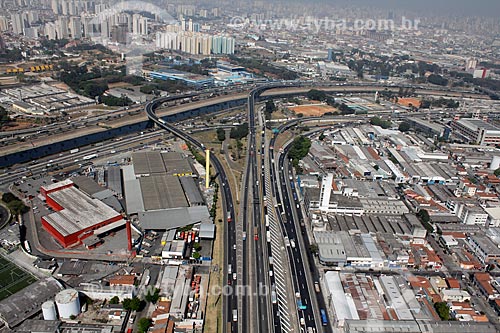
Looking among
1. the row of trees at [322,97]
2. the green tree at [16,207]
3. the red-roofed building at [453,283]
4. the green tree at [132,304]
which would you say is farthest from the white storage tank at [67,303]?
the row of trees at [322,97]

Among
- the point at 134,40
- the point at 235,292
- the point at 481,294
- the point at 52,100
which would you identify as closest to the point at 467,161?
the point at 481,294

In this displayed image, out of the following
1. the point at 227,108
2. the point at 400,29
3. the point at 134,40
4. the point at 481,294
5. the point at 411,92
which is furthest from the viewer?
the point at 400,29

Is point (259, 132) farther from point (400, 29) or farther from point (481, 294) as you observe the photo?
point (400, 29)

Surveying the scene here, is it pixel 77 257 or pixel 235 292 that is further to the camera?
pixel 77 257

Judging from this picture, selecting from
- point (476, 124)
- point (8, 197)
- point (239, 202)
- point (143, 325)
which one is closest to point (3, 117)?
point (8, 197)

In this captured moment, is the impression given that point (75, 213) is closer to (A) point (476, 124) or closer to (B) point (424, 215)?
(B) point (424, 215)

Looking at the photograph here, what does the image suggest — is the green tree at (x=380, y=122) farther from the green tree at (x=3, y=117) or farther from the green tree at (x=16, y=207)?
the green tree at (x=3, y=117)
